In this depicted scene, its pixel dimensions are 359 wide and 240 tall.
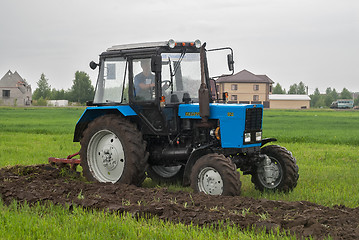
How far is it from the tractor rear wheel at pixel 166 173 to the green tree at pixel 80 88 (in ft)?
293

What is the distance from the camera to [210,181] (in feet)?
26.3

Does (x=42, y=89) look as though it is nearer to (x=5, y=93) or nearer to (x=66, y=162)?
(x=5, y=93)

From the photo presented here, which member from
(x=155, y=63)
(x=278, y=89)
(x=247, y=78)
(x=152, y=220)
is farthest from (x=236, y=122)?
(x=278, y=89)

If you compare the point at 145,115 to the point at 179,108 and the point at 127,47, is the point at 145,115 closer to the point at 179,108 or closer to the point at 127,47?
the point at 179,108

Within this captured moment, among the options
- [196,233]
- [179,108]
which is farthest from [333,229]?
[179,108]

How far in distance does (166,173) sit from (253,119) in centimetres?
250

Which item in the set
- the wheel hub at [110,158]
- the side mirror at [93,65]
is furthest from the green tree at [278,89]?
the wheel hub at [110,158]

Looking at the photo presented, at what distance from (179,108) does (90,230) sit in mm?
3663

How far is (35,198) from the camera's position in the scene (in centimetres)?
751

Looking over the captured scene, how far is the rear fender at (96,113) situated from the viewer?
907 centimetres

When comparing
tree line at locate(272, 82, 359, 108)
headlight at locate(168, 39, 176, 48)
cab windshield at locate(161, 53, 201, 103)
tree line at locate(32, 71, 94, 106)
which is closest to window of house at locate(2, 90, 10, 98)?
tree line at locate(32, 71, 94, 106)

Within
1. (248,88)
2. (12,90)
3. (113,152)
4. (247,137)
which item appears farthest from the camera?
(12,90)

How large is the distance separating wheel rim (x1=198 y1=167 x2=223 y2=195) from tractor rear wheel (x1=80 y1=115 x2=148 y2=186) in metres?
1.25

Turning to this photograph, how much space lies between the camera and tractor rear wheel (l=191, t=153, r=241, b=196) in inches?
305
